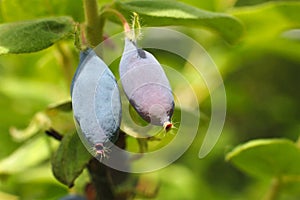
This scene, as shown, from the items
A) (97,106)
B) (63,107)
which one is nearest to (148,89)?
(97,106)

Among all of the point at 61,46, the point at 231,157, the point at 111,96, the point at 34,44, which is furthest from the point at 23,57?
the point at 111,96

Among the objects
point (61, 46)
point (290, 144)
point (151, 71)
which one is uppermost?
point (151, 71)

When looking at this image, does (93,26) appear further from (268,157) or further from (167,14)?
(268,157)

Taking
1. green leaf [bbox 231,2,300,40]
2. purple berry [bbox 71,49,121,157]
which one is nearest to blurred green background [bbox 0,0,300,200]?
green leaf [bbox 231,2,300,40]

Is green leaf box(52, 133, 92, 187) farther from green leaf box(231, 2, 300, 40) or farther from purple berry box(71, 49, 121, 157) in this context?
green leaf box(231, 2, 300, 40)

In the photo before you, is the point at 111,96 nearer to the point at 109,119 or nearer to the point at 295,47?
the point at 109,119

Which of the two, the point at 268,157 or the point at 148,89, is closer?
the point at 148,89

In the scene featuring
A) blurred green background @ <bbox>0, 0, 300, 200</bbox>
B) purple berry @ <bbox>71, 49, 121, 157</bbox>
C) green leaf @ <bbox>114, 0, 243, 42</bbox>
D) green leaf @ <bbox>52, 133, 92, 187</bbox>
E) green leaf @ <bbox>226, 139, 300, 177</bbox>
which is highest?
purple berry @ <bbox>71, 49, 121, 157</bbox>
